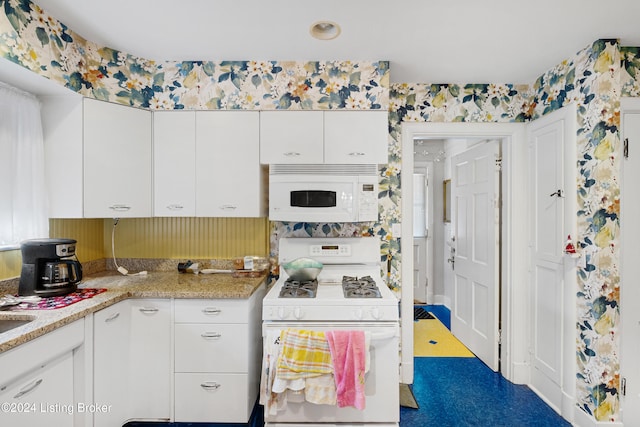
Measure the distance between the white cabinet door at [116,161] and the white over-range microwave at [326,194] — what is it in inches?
34.9

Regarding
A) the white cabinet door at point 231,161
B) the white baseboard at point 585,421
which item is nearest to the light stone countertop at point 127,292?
the white cabinet door at point 231,161

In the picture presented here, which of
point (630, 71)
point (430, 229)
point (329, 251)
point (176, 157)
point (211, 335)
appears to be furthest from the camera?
point (430, 229)

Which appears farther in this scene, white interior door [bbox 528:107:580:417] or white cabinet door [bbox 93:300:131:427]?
Result: white interior door [bbox 528:107:580:417]

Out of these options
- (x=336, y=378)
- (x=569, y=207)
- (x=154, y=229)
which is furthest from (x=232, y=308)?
(x=569, y=207)

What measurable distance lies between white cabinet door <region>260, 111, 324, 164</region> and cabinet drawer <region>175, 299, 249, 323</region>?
3.17 feet

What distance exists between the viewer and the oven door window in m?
2.26

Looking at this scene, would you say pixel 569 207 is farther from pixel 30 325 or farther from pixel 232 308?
pixel 30 325

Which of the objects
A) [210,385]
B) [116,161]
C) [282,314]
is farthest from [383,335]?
[116,161]

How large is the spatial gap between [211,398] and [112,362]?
59cm

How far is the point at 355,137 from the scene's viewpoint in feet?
7.50

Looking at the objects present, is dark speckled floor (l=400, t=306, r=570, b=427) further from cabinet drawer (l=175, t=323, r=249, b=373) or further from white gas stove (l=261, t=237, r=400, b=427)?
cabinet drawer (l=175, t=323, r=249, b=373)

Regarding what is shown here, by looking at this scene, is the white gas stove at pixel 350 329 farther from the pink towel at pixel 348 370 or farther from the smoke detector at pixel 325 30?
the smoke detector at pixel 325 30

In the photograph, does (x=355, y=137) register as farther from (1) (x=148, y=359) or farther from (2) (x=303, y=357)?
(1) (x=148, y=359)

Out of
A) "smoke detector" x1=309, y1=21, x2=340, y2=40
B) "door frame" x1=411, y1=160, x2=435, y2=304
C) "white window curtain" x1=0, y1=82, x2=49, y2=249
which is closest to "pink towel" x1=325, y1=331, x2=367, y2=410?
"smoke detector" x1=309, y1=21, x2=340, y2=40
